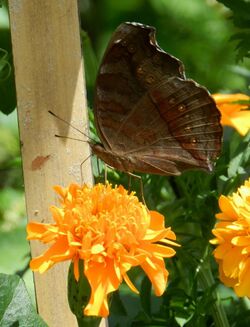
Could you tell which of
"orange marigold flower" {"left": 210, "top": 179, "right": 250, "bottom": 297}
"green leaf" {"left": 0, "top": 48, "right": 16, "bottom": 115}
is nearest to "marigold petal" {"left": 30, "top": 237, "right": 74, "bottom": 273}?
"orange marigold flower" {"left": 210, "top": 179, "right": 250, "bottom": 297}

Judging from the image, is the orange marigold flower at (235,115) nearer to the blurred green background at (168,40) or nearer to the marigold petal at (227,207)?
the marigold petal at (227,207)

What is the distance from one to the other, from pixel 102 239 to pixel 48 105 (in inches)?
14.3

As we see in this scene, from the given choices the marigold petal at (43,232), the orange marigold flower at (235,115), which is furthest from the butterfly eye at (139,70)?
the marigold petal at (43,232)

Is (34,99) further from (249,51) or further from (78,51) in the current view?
(249,51)

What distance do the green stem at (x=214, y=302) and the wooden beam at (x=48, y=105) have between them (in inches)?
10.0

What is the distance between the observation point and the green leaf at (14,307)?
3.74ft

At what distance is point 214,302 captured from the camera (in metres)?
1.43

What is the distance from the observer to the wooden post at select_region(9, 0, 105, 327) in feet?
4.47

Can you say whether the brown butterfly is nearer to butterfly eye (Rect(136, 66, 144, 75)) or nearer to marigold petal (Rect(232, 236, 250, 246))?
butterfly eye (Rect(136, 66, 144, 75))

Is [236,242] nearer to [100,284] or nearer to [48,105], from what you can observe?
[100,284]

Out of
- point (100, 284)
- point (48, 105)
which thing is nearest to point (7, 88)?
point (48, 105)

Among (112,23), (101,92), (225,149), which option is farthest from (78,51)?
(112,23)

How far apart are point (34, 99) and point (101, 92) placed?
109mm

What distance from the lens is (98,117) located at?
54.6 inches
